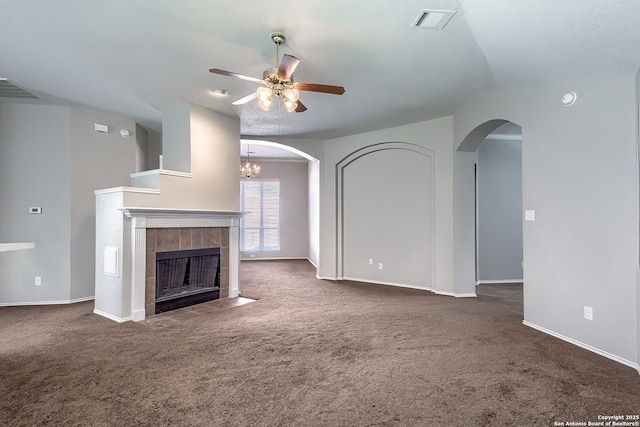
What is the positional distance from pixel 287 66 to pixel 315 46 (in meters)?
0.51

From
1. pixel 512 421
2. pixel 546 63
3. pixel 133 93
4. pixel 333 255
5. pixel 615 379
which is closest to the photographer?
pixel 512 421

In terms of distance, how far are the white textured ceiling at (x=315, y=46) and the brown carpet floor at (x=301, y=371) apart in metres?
2.66

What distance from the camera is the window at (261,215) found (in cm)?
970

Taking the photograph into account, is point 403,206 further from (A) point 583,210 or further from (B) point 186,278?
(B) point 186,278

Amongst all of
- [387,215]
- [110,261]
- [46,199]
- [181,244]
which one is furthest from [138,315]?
[387,215]

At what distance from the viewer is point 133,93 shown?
4.28 meters

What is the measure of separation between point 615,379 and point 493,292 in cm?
304

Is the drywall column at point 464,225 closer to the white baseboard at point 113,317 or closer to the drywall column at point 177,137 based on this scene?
the drywall column at point 177,137

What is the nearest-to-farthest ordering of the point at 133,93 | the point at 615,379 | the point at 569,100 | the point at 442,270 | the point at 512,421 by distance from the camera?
1. the point at 512,421
2. the point at 615,379
3. the point at 569,100
4. the point at 133,93
5. the point at 442,270

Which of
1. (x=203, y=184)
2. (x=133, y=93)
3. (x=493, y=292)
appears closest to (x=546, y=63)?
(x=493, y=292)

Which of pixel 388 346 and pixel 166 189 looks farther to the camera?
pixel 166 189

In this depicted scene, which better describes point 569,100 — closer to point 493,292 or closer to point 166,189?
point 493,292

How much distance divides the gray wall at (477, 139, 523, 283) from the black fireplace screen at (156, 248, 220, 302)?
4.75 meters

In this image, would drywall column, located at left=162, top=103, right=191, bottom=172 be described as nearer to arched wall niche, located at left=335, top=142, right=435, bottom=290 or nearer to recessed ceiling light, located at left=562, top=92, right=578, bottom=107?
arched wall niche, located at left=335, top=142, right=435, bottom=290
